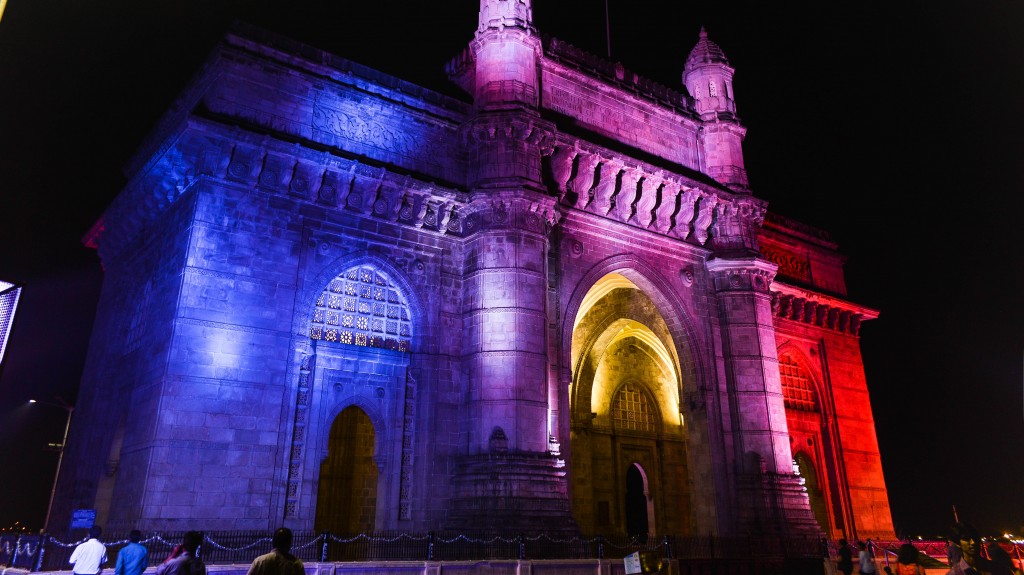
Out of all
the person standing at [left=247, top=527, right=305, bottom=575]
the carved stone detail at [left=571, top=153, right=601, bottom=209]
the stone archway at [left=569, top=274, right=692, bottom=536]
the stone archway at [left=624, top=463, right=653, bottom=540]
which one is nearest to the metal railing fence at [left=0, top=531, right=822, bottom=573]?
the stone archway at [left=569, top=274, right=692, bottom=536]

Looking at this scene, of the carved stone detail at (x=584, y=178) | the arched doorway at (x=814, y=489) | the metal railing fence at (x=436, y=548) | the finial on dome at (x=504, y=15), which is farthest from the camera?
the arched doorway at (x=814, y=489)

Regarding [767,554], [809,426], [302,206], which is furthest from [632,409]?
[302,206]

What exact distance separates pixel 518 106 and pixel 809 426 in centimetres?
1718

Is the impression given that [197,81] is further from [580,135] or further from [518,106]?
[580,135]

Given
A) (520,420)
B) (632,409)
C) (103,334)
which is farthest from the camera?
(632,409)

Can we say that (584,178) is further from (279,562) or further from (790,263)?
(279,562)

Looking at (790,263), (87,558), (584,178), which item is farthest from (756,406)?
(87,558)

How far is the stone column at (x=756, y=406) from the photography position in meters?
18.9

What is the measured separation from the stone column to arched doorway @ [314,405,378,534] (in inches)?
414

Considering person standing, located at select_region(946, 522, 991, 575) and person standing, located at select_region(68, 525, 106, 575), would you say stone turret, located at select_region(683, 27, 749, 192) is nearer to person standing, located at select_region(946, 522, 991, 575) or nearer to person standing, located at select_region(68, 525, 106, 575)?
person standing, located at select_region(946, 522, 991, 575)

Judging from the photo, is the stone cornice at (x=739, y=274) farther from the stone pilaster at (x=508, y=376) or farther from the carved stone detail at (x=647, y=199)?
the stone pilaster at (x=508, y=376)

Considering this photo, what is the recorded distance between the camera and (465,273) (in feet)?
57.2

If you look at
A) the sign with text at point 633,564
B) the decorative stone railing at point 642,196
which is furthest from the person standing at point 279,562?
the decorative stone railing at point 642,196

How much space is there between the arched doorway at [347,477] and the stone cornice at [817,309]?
16.0 meters
